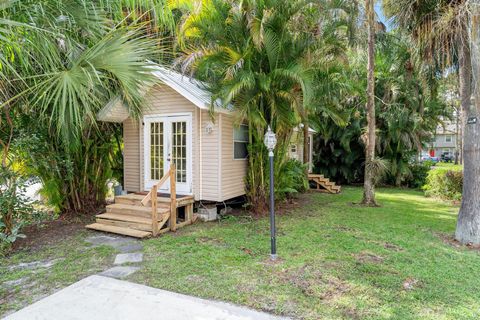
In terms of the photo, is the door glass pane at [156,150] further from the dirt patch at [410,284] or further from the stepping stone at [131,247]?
the dirt patch at [410,284]

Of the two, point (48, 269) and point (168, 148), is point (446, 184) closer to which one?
point (168, 148)

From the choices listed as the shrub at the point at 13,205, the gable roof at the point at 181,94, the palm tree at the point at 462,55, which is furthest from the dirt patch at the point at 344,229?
the shrub at the point at 13,205

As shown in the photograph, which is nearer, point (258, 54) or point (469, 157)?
point (469, 157)

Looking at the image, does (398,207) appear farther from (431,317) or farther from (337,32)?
(431,317)

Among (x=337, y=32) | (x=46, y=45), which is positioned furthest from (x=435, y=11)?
(x=46, y=45)

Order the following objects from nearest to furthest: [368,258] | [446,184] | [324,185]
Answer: [368,258]
[446,184]
[324,185]

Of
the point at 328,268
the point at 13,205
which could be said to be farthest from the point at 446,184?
the point at 13,205

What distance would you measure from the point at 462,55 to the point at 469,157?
189cm

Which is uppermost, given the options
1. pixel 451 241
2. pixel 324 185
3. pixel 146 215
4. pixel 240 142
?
pixel 240 142

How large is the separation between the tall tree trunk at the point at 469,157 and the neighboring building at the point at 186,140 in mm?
4718

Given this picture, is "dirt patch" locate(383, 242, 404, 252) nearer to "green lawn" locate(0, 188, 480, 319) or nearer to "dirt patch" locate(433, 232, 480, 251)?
"green lawn" locate(0, 188, 480, 319)

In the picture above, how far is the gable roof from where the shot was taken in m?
6.94

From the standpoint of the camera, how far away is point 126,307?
3283mm

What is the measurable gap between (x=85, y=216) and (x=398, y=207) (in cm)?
911
